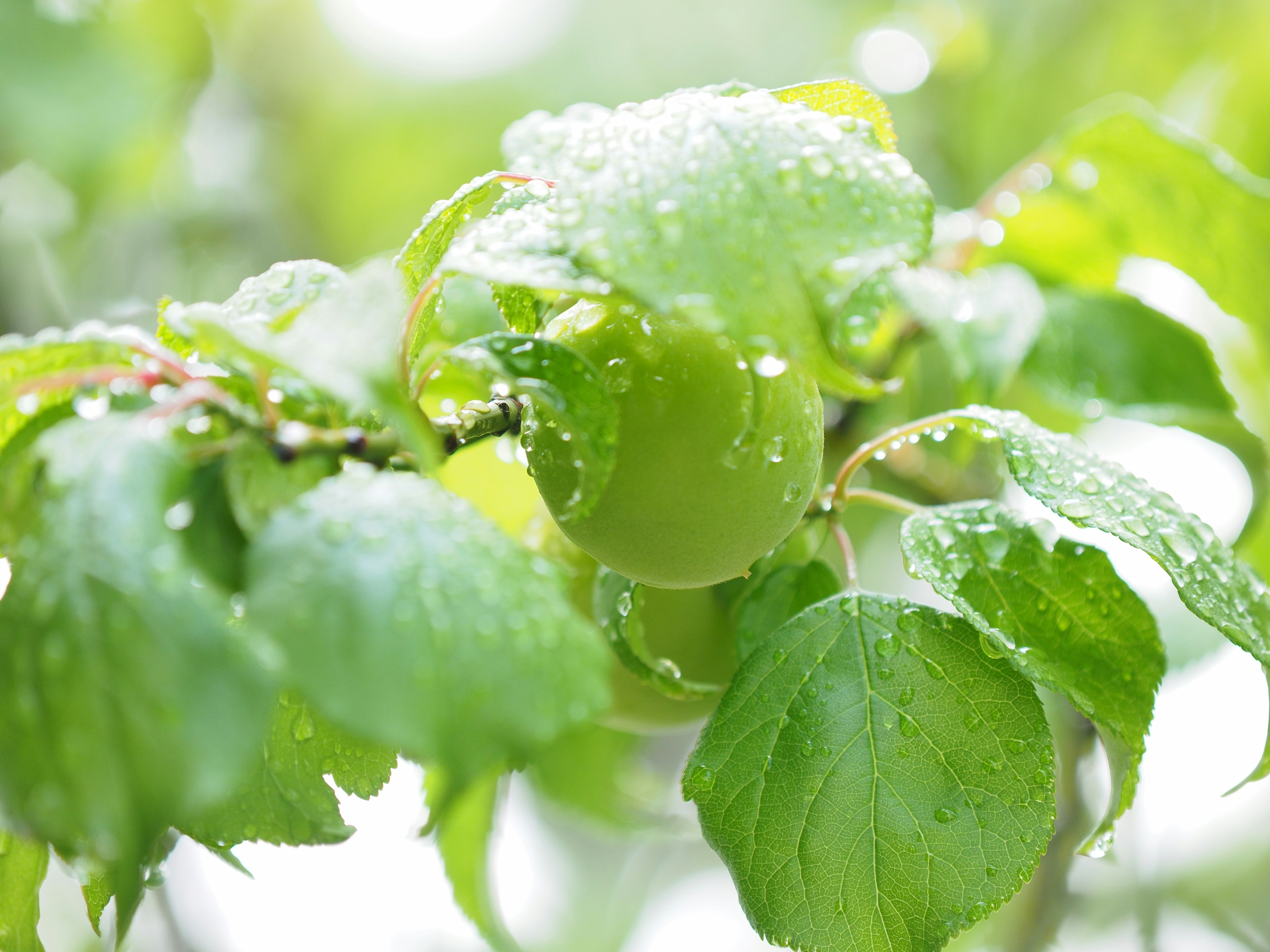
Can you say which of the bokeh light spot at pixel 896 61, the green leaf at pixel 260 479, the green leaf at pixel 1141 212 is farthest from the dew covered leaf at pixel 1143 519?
the bokeh light spot at pixel 896 61

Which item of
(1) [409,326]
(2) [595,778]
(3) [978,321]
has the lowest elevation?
(2) [595,778]

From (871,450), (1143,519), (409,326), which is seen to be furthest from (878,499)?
(409,326)

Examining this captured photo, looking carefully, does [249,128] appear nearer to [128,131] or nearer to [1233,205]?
[128,131]

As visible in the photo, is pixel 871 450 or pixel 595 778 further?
pixel 595 778

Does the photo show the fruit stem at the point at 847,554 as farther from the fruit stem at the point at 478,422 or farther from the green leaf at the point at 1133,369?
the green leaf at the point at 1133,369

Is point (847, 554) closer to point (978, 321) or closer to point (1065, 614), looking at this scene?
point (1065, 614)
